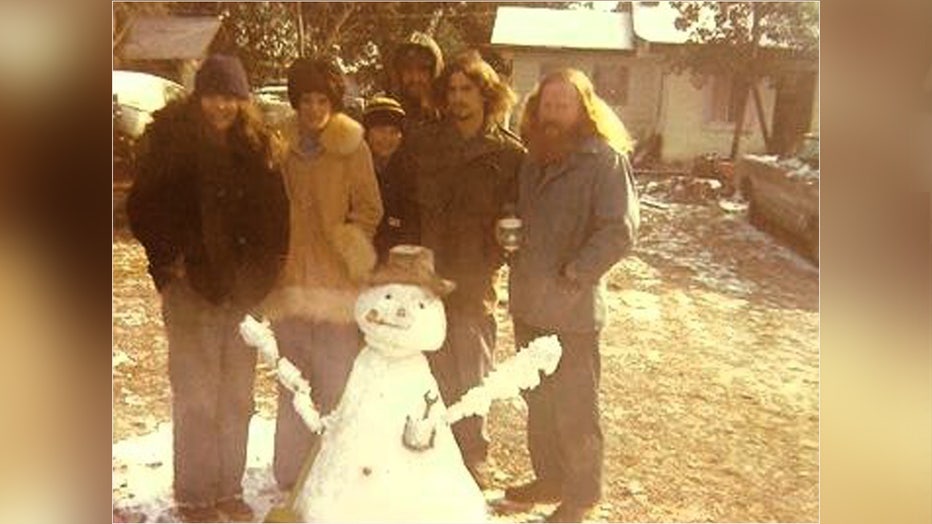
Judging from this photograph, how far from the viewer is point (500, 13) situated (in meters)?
2.21

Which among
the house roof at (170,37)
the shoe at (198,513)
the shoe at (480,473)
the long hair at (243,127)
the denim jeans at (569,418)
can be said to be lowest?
the shoe at (198,513)

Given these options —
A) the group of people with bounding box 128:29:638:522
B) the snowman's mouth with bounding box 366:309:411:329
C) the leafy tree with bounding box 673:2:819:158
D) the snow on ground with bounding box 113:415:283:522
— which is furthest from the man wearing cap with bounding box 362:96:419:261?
the leafy tree with bounding box 673:2:819:158

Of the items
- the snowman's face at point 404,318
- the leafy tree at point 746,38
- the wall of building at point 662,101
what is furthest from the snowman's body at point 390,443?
the leafy tree at point 746,38

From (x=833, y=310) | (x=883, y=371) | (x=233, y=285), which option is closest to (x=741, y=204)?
(x=833, y=310)

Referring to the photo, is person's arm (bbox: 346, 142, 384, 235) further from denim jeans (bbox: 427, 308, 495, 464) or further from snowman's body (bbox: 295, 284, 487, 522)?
denim jeans (bbox: 427, 308, 495, 464)

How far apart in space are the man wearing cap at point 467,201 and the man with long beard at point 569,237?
0.05 metres

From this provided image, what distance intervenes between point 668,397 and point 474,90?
72 centimetres

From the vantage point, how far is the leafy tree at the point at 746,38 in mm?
2211

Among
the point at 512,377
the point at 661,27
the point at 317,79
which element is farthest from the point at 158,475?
the point at 661,27

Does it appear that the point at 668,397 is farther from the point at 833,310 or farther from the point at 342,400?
the point at 342,400

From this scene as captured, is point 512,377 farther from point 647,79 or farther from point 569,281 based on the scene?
point 647,79

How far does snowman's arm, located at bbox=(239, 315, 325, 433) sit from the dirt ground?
36 mm

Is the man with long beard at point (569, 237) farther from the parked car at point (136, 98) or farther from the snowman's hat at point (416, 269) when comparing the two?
the parked car at point (136, 98)

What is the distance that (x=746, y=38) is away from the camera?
222 cm
